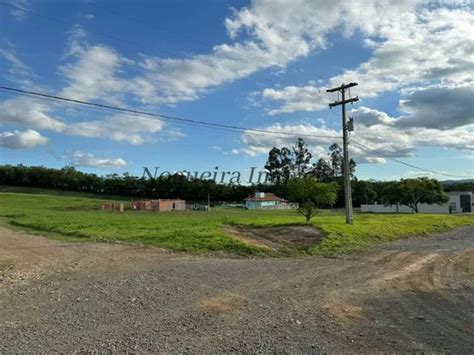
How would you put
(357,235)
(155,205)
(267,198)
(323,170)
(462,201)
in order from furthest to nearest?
(323,170)
(267,198)
(462,201)
(155,205)
(357,235)

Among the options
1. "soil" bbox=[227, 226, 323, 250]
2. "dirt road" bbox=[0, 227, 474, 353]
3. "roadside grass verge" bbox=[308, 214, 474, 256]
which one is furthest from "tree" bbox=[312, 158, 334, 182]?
"dirt road" bbox=[0, 227, 474, 353]

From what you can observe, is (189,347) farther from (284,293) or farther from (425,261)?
(425,261)

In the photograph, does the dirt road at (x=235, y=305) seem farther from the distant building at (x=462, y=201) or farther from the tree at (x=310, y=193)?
the distant building at (x=462, y=201)

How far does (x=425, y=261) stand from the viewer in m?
14.0

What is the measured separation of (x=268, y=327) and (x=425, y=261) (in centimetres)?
927

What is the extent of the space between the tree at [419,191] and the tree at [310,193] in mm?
45641

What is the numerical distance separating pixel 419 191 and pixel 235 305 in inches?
2571

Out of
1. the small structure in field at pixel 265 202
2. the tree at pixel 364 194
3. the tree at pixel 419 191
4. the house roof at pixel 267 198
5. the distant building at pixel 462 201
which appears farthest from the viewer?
the house roof at pixel 267 198

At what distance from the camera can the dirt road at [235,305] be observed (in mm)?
5918

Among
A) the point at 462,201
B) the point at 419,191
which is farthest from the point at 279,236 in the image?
the point at 462,201

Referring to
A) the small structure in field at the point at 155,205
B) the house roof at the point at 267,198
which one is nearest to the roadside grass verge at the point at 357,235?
the small structure in field at the point at 155,205

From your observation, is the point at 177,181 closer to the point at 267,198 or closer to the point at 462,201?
the point at 267,198

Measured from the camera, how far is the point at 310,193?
25.4 meters

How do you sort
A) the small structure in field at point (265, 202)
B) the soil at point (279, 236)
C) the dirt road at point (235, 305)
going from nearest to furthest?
the dirt road at point (235, 305) < the soil at point (279, 236) < the small structure in field at point (265, 202)
